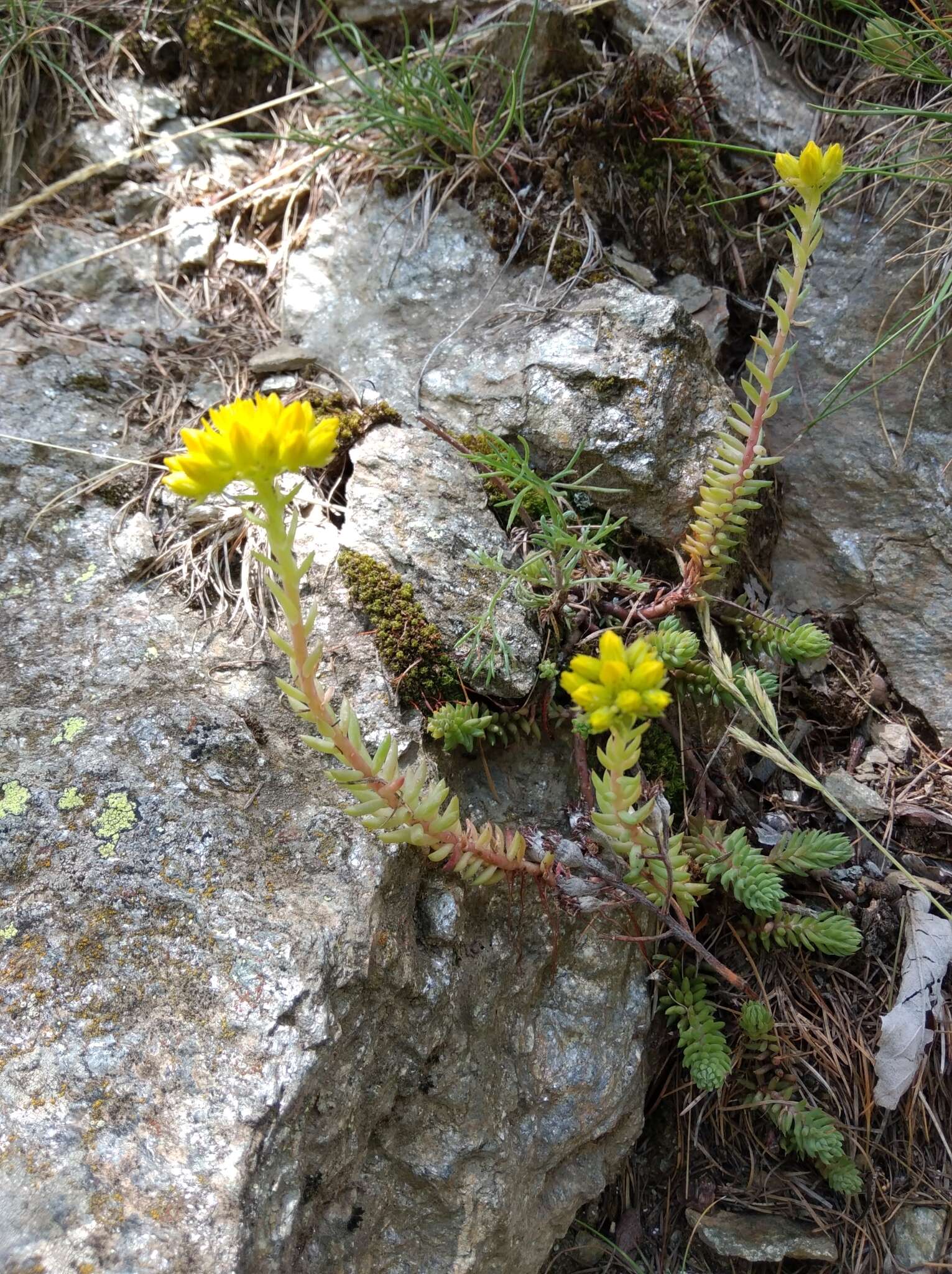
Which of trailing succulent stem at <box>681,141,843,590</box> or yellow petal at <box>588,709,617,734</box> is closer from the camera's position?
yellow petal at <box>588,709,617,734</box>

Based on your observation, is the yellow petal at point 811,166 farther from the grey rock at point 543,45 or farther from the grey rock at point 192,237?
the grey rock at point 192,237

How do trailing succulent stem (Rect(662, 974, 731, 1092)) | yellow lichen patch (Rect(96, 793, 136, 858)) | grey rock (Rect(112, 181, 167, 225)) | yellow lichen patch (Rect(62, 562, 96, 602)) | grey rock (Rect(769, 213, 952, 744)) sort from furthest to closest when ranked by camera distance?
grey rock (Rect(112, 181, 167, 225))
grey rock (Rect(769, 213, 952, 744))
yellow lichen patch (Rect(62, 562, 96, 602))
trailing succulent stem (Rect(662, 974, 731, 1092))
yellow lichen patch (Rect(96, 793, 136, 858))

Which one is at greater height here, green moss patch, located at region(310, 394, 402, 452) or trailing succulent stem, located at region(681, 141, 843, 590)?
trailing succulent stem, located at region(681, 141, 843, 590)

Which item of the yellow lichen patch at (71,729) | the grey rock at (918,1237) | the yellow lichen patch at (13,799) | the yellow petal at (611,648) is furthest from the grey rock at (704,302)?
the grey rock at (918,1237)

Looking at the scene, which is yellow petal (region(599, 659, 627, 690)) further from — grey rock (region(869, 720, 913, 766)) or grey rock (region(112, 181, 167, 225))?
grey rock (region(112, 181, 167, 225))

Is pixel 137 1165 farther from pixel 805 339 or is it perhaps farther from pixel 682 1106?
pixel 805 339

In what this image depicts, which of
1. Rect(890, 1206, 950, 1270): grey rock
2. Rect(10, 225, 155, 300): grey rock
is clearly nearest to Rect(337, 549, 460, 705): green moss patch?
Rect(10, 225, 155, 300): grey rock
